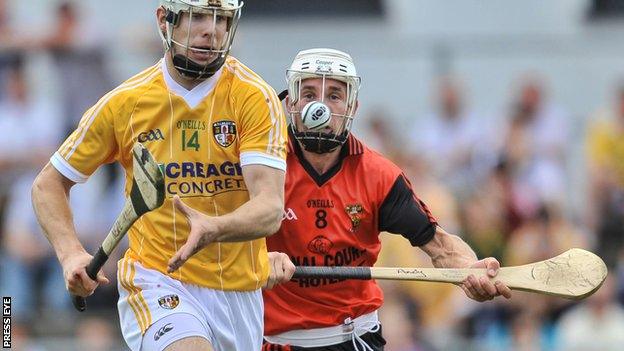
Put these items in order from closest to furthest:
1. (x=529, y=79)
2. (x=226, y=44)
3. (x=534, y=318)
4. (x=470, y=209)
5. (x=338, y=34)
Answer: (x=226, y=44) < (x=534, y=318) < (x=470, y=209) < (x=529, y=79) < (x=338, y=34)

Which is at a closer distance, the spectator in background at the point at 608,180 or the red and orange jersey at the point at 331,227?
the red and orange jersey at the point at 331,227

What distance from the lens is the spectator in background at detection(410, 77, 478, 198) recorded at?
12266 millimetres

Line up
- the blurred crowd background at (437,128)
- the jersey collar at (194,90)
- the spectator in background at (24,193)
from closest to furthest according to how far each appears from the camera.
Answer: the jersey collar at (194,90) < the blurred crowd background at (437,128) < the spectator in background at (24,193)

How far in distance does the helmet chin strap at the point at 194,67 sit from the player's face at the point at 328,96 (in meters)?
0.95

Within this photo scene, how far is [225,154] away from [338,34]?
26.1ft

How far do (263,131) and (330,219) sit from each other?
3.45ft

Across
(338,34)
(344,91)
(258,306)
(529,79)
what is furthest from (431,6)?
(258,306)

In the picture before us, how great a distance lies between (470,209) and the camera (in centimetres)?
1149

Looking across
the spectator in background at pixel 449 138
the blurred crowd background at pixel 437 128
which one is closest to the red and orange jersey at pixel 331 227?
the blurred crowd background at pixel 437 128

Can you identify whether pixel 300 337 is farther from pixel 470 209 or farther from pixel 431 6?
pixel 431 6

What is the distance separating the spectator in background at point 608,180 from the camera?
38.2 feet
